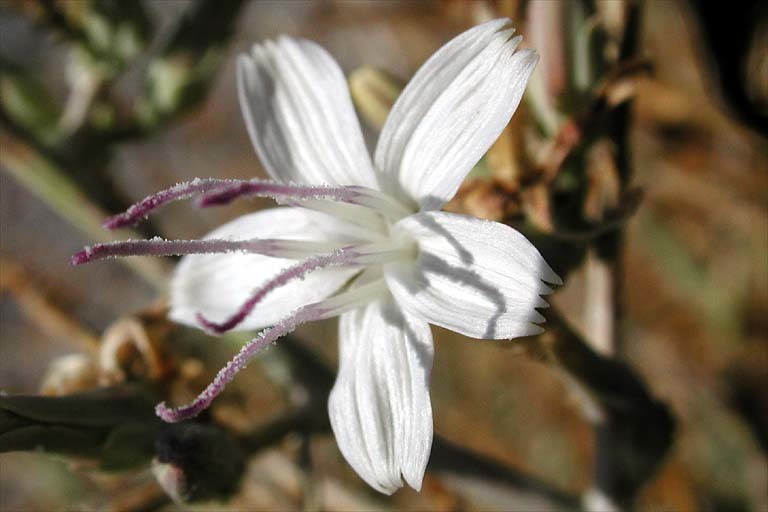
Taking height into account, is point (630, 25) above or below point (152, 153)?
above

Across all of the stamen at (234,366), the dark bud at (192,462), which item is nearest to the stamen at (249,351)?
the stamen at (234,366)

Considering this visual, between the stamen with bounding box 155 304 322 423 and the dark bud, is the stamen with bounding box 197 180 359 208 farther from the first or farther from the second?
the dark bud

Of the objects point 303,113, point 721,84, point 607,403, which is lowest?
point 607,403

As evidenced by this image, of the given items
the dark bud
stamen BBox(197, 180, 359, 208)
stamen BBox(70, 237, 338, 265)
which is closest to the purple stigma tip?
stamen BBox(70, 237, 338, 265)

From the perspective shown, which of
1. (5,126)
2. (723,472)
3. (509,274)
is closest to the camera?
(509,274)

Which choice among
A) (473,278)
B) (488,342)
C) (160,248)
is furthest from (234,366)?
(488,342)

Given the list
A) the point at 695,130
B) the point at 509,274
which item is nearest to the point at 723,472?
the point at 695,130

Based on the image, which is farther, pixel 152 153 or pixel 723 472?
pixel 152 153

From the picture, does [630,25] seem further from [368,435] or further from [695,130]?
[695,130]
